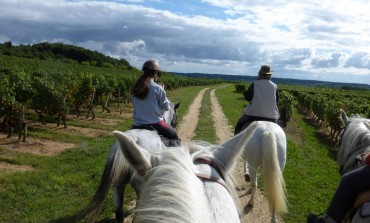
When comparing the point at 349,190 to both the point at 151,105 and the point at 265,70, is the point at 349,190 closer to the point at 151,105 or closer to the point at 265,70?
the point at 151,105

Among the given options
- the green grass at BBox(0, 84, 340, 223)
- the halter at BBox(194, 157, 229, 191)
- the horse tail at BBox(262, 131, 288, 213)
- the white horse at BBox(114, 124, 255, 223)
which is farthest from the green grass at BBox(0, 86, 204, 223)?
the white horse at BBox(114, 124, 255, 223)

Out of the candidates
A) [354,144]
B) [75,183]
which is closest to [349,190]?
[354,144]

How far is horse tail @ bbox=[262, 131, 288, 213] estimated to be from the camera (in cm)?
407

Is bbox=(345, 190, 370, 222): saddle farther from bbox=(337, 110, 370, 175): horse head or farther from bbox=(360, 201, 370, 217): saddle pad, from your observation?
bbox=(337, 110, 370, 175): horse head

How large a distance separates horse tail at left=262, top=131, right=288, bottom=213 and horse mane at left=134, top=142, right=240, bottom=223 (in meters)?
2.73

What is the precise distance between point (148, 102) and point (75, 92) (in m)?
11.1

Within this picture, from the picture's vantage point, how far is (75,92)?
595 inches

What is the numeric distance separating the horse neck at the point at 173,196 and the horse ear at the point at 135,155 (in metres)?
0.11

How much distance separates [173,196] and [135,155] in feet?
1.41

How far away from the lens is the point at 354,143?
4035mm

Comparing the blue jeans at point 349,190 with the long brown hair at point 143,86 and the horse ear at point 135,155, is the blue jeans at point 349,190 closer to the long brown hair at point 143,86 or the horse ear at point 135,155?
the horse ear at point 135,155

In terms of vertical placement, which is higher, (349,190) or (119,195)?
(349,190)

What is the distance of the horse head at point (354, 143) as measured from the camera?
3846 millimetres

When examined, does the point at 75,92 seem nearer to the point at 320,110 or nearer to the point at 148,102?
the point at 148,102
